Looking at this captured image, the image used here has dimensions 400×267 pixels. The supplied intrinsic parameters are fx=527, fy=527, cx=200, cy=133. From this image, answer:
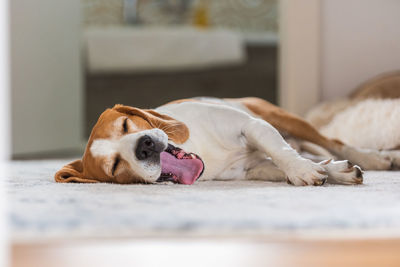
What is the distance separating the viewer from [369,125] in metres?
2.45

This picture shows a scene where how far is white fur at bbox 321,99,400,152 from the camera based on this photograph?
7.76 ft

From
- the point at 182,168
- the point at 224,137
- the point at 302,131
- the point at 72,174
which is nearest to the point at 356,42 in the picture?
the point at 302,131

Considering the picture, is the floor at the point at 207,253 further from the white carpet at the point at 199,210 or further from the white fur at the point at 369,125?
the white fur at the point at 369,125

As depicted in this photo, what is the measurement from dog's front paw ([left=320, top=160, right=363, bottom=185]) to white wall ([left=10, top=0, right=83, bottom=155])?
2598 millimetres

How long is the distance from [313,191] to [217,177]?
534 mm

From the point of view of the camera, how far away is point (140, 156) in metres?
1.64

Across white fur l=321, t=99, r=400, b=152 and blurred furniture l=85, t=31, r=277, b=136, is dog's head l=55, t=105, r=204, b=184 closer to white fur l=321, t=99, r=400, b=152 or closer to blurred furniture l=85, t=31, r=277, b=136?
white fur l=321, t=99, r=400, b=152

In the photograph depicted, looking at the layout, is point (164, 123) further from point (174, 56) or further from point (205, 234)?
point (174, 56)

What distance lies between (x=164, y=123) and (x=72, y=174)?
37 centimetres

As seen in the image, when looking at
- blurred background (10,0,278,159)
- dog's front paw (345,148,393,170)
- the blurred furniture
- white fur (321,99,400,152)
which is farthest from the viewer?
the blurred furniture

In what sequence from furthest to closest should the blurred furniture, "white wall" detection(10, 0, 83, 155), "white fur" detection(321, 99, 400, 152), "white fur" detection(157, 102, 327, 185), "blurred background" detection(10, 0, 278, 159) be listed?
the blurred furniture
"blurred background" detection(10, 0, 278, 159)
"white wall" detection(10, 0, 83, 155)
"white fur" detection(321, 99, 400, 152)
"white fur" detection(157, 102, 327, 185)

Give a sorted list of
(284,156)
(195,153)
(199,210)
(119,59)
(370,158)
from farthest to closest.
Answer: (119,59)
(370,158)
(195,153)
(284,156)
(199,210)

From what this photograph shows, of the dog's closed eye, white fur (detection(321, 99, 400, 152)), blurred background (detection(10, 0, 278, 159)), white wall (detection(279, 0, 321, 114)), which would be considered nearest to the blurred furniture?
blurred background (detection(10, 0, 278, 159))

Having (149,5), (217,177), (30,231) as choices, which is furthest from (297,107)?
(149,5)
